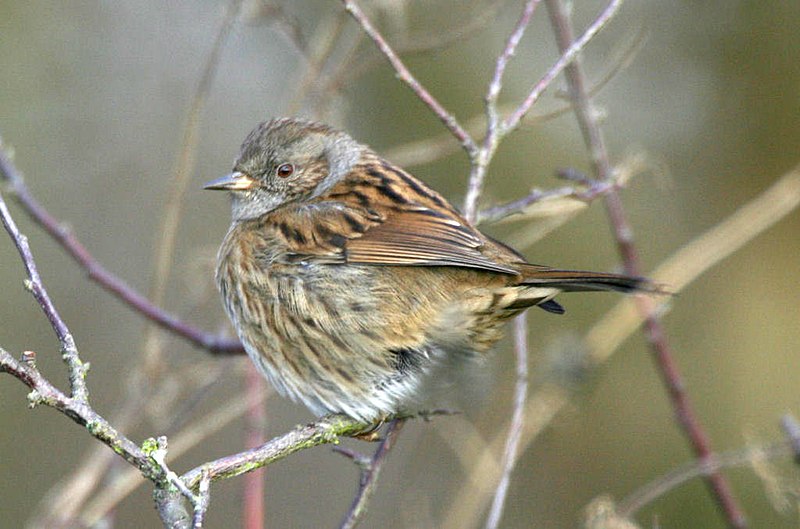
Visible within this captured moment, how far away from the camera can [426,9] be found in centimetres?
685

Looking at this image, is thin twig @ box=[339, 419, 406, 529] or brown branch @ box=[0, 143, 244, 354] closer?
thin twig @ box=[339, 419, 406, 529]

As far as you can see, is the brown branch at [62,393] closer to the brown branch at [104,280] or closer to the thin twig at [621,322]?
the brown branch at [104,280]

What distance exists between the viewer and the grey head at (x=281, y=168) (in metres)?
4.00

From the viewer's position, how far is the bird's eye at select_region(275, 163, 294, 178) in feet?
13.3

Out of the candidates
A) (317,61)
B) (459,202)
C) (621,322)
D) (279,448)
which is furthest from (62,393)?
(459,202)

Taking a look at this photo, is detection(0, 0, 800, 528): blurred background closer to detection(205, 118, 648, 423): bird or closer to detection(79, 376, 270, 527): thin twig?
detection(79, 376, 270, 527): thin twig

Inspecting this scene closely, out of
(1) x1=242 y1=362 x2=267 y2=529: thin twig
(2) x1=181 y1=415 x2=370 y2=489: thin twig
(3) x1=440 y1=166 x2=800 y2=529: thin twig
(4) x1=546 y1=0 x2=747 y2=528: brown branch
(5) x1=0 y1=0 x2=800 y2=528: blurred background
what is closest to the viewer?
(2) x1=181 y1=415 x2=370 y2=489: thin twig

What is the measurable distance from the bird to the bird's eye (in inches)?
13.0

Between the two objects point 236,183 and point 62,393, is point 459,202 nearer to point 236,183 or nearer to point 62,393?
point 236,183

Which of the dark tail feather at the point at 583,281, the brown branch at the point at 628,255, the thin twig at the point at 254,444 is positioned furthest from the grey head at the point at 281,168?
the dark tail feather at the point at 583,281

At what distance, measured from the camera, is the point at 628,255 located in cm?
430

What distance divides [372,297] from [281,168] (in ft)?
2.84

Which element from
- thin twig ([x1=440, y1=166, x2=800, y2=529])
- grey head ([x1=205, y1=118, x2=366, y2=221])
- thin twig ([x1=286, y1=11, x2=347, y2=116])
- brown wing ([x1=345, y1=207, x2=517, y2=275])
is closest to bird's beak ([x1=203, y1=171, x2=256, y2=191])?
grey head ([x1=205, y1=118, x2=366, y2=221])

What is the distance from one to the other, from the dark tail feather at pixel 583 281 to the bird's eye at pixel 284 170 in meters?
1.20
